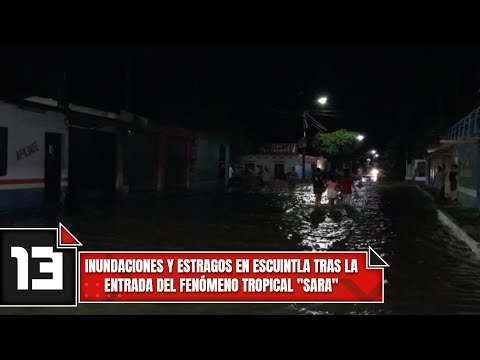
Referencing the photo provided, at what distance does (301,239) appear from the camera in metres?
12.4

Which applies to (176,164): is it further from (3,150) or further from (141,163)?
(3,150)

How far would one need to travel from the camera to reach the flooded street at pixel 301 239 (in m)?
6.54

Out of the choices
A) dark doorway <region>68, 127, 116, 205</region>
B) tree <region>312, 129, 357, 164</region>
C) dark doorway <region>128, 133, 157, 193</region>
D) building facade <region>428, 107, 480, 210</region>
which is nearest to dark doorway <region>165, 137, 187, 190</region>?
dark doorway <region>128, 133, 157, 193</region>

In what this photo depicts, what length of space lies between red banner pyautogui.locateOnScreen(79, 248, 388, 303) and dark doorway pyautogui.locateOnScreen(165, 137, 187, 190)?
75.9 ft

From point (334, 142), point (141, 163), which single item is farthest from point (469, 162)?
point (334, 142)

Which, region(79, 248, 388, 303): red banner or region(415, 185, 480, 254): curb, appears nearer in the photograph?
region(79, 248, 388, 303): red banner

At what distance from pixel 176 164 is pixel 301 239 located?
19554 millimetres

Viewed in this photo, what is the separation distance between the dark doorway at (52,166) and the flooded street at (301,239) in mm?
1524

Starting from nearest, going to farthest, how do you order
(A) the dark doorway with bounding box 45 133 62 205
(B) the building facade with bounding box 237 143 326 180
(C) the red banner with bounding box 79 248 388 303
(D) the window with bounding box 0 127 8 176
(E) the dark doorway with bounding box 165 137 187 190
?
(C) the red banner with bounding box 79 248 388 303
(D) the window with bounding box 0 127 8 176
(A) the dark doorway with bounding box 45 133 62 205
(E) the dark doorway with bounding box 165 137 187 190
(B) the building facade with bounding box 237 143 326 180

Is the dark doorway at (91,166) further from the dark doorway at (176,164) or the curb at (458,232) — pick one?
A: the curb at (458,232)

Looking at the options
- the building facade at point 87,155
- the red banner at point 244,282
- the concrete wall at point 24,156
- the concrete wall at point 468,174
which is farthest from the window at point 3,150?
the concrete wall at point 468,174

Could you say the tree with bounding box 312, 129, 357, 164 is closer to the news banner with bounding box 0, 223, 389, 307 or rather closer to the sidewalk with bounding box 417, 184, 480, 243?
the sidewalk with bounding box 417, 184, 480, 243

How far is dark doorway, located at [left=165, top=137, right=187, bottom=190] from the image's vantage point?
30.2 metres
